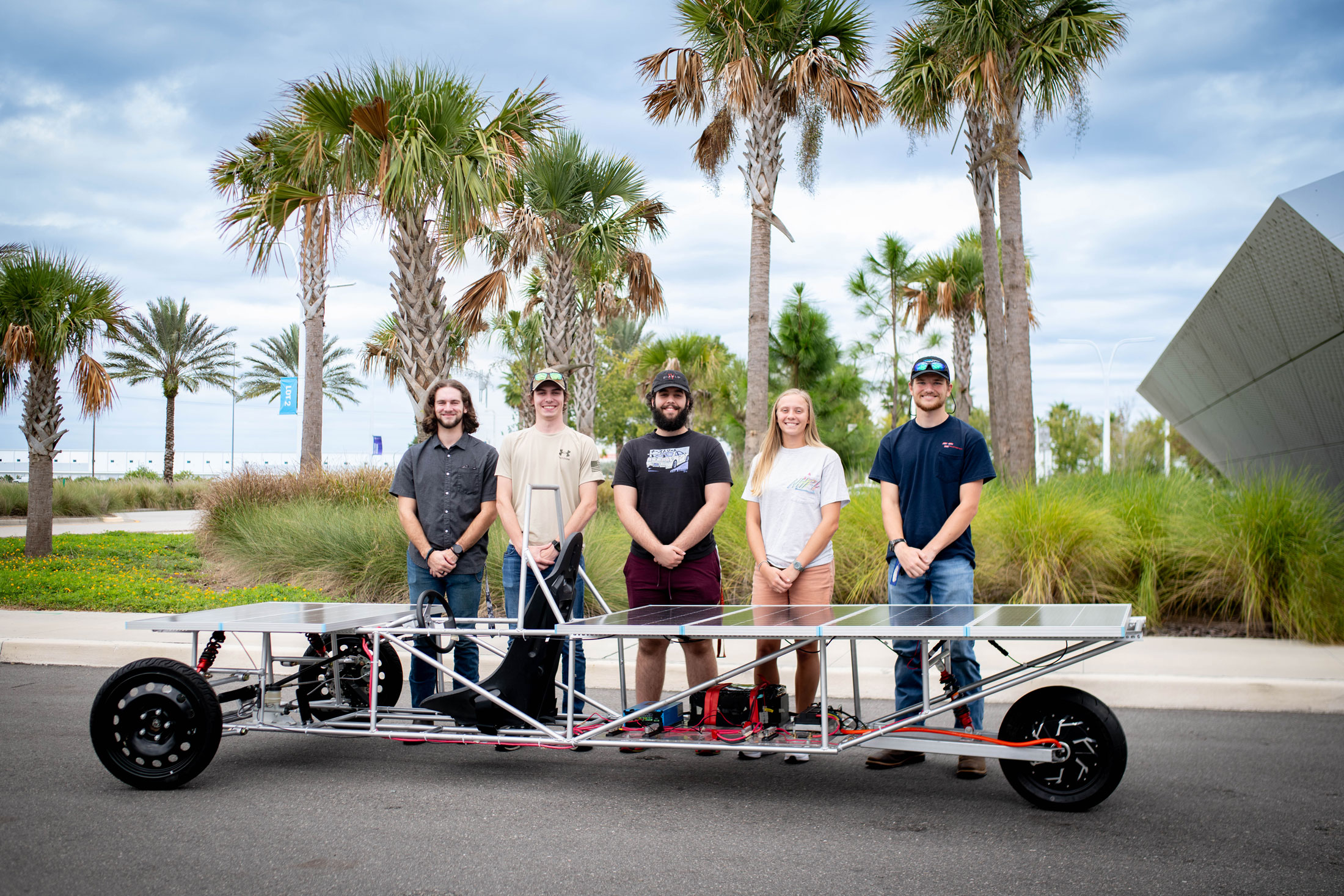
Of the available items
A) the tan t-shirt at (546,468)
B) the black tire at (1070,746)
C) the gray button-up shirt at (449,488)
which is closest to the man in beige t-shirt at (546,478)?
the tan t-shirt at (546,468)

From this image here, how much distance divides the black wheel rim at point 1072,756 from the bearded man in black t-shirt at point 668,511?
1.83m

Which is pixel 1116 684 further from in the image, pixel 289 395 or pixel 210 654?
pixel 289 395

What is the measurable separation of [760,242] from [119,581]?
10.3 meters

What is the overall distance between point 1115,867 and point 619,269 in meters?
16.8

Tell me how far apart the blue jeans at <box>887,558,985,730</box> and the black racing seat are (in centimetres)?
174

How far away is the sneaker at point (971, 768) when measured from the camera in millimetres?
4695

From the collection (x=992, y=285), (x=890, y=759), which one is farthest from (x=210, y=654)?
(x=992, y=285)

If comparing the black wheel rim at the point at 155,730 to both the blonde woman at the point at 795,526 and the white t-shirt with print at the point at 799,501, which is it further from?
the white t-shirt with print at the point at 799,501

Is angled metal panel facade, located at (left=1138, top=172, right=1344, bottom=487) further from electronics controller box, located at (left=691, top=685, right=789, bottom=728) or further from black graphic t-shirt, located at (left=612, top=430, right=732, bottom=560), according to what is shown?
electronics controller box, located at (left=691, top=685, right=789, bottom=728)

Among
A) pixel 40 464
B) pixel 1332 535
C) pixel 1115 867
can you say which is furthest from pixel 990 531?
pixel 40 464

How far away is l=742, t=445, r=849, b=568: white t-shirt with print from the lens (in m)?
5.06

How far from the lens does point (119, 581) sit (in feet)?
38.2

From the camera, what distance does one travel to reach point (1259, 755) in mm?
5055

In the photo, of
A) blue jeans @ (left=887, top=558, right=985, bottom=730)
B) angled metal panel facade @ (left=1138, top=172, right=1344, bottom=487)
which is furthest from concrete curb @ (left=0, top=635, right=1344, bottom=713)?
angled metal panel facade @ (left=1138, top=172, right=1344, bottom=487)
